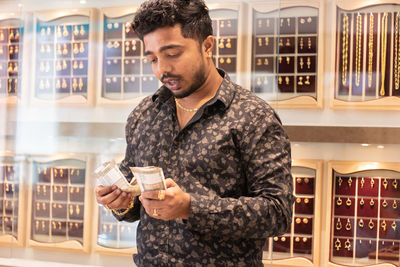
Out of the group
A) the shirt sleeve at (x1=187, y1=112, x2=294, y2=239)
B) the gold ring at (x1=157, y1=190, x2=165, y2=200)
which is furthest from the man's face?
the gold ring at (x1=157, y1=190, x2=165, y2=200)

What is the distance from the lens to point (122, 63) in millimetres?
2768

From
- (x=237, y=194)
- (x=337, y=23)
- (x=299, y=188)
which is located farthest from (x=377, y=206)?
→ (x=237, y=194)

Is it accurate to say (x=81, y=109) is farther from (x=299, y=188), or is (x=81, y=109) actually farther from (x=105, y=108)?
(x=299, y=188)

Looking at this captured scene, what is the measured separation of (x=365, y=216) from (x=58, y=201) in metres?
1.54

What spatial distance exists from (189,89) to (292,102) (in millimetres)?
1014

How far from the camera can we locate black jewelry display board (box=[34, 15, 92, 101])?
2.82 metres

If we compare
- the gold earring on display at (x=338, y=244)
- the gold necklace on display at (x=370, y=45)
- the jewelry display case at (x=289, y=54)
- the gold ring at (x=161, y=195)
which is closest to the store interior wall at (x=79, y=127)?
the jewelry display case at (x=289, y=54)

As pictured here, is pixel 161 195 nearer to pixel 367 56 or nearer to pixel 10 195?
pixel 367 56

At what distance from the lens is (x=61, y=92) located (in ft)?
9.37

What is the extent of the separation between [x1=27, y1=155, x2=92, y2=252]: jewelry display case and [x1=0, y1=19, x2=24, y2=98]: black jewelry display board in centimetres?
41

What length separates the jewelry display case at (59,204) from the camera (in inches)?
111

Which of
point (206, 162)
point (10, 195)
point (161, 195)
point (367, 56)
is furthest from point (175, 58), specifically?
point (10, 195)

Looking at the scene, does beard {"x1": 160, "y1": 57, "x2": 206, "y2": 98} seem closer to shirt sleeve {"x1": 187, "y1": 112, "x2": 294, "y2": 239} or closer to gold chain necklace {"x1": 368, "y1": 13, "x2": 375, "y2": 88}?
shirt sleeve {"x1": 187, "y1": 112, "x2": 294, "y2": 239}

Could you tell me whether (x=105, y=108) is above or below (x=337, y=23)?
below
